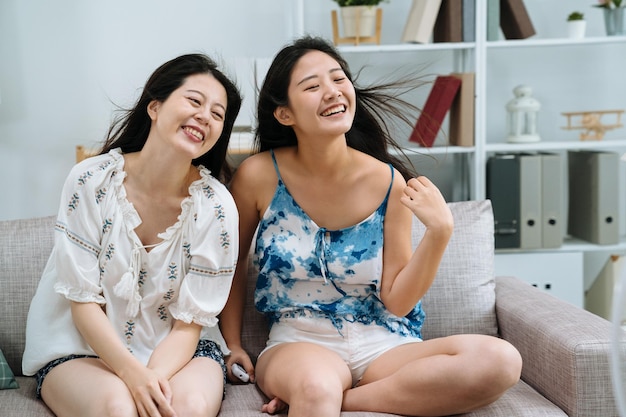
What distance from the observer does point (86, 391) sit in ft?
5.34

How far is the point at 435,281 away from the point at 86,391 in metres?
0.87

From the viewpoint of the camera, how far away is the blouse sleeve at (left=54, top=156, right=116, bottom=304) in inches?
68.7

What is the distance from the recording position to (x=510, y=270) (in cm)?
333

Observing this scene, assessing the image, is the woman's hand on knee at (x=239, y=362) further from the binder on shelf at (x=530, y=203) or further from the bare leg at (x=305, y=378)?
the binder on shelf at (x=530, y=203)

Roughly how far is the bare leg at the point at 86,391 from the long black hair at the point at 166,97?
508mm

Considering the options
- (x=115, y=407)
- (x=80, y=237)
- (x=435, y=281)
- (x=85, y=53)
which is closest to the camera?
(x=115, y=407)

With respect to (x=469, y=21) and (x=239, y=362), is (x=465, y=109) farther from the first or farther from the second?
(x=239, y=362)

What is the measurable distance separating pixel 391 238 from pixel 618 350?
936mm

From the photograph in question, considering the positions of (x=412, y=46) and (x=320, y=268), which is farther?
(x=412, y=46)

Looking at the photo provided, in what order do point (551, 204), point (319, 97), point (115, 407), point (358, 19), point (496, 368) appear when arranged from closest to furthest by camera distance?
point (115, 407) → point (496, 368) → point (319, 97) → point (358, 19) → point (551, 204)

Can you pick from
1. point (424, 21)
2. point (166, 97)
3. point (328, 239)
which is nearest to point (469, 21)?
point (424, 21)

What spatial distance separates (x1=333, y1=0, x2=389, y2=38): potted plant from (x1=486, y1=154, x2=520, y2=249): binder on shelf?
2.29 ft

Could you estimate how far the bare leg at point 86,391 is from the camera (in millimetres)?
1574

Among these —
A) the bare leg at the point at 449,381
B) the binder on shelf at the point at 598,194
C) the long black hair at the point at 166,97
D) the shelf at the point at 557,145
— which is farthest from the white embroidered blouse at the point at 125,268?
the binder on shelf at the point at 598,194
